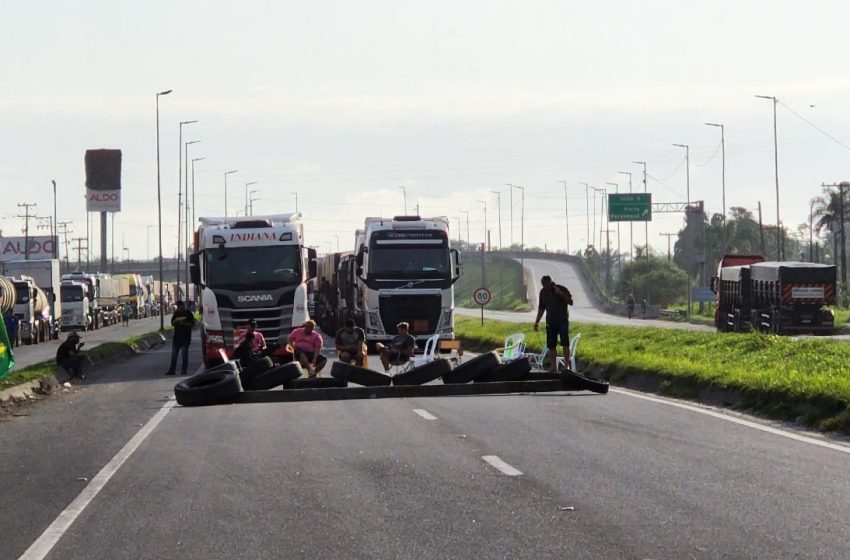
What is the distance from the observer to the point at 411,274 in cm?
4166

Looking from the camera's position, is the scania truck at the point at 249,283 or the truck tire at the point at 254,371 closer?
the truck tire at the point at 254,371

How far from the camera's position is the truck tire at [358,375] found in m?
18.7

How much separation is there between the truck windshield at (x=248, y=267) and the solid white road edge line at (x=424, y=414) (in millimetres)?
15237

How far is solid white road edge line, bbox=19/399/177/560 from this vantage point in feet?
32.1

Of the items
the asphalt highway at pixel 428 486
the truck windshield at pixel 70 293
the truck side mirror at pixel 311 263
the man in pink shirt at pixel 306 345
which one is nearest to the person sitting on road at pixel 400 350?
the man in pink shirt at pixel 306 345

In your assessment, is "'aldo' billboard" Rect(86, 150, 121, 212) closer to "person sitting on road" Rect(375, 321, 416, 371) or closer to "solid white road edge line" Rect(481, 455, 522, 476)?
"person sitting on road" Rect(375, 321, 416, 371)

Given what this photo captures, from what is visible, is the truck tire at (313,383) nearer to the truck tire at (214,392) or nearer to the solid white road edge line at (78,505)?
the truck tire at (214,392)

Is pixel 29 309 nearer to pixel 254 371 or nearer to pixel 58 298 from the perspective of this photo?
pixel 58 298

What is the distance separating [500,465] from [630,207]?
83836mm

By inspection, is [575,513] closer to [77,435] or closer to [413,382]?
[413,382]

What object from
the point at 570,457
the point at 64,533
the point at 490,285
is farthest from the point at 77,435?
the point at 490,285

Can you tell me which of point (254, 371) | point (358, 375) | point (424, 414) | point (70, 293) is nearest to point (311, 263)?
point (424, 414)

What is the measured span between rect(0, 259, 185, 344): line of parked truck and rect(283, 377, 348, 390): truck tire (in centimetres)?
2891

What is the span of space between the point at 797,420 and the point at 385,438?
5382mm
